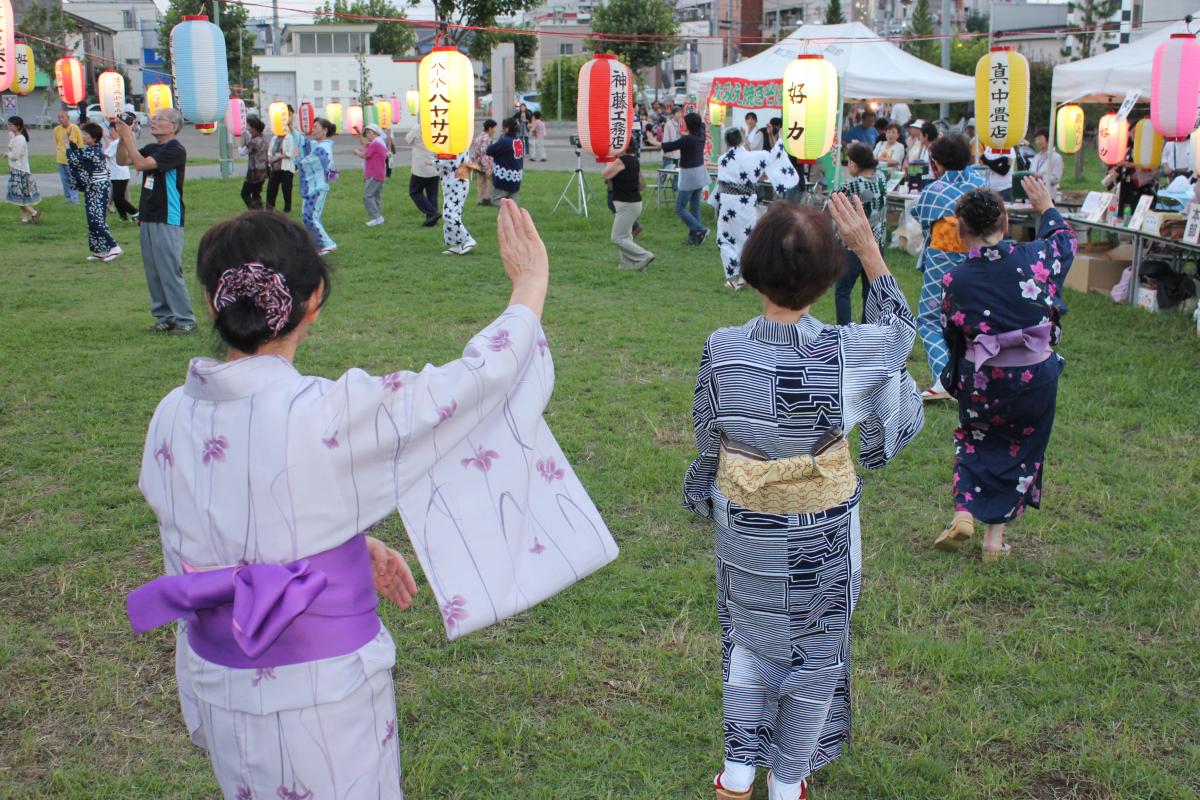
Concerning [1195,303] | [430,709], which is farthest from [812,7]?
[430,709]

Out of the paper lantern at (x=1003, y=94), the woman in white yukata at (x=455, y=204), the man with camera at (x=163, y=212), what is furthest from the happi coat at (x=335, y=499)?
the woman in white yukata at (x=455, y=204)

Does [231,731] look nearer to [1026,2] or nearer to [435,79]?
[435,79]

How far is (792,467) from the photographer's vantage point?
254 centimetres

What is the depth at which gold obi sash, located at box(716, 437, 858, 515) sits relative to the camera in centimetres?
255

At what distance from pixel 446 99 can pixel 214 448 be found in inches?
287

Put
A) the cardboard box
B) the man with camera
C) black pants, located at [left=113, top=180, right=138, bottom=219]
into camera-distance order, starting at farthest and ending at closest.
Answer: black pants, located at [left=113, top=180, right=138, bottom=219] < the cardboard box < the man with camera

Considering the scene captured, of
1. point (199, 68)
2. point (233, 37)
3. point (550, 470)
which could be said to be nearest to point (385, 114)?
point (199, 68)

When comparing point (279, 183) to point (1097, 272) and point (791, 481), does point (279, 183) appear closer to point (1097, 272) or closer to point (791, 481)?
point (1097, 272)

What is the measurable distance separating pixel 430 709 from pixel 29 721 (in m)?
1.27

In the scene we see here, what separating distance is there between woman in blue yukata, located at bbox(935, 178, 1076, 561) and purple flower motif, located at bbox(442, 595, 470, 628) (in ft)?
9.67

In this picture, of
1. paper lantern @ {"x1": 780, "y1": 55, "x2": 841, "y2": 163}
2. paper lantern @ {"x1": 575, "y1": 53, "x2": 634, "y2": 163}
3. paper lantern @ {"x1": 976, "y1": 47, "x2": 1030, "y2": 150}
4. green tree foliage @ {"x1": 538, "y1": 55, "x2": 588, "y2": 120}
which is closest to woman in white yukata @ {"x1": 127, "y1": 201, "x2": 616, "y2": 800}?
paper lantern @ {"x1": 780, "y1": 55, "x2": 841, "y2": 163}

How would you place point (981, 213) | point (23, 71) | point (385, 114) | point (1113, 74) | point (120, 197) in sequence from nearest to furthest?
1. point (981, 213)
2. point (1113, 74)
3. point (120, 197)
4. point (23, 71)
5. point (385, 114)

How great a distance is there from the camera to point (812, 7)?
54.3 m

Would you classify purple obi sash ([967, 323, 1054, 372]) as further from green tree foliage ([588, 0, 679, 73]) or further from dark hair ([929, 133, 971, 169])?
green tree foliage ([588, 0, 679, 73])
